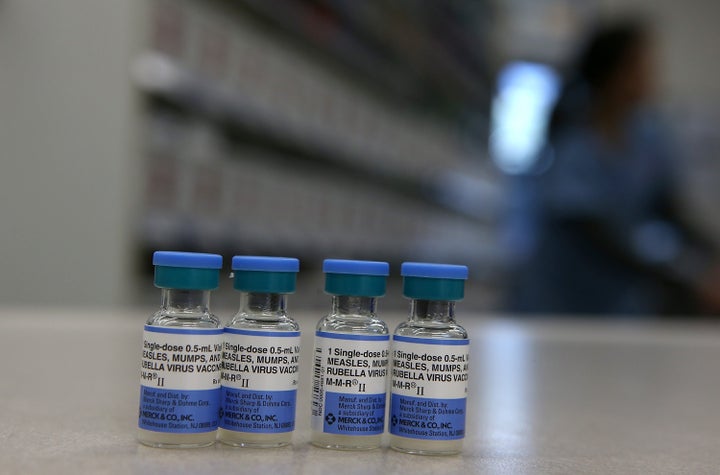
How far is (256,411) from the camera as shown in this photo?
0.62 m

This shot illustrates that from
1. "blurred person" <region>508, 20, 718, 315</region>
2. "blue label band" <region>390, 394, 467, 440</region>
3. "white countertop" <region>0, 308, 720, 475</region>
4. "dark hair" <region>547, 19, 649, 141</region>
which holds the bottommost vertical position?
"white countertop" <region>0, 308, 720, 475</region>

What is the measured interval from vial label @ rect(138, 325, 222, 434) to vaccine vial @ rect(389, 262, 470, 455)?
0.15 m

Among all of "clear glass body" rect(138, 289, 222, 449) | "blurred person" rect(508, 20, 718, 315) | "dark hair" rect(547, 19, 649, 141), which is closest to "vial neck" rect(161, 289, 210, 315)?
"clear glass body" rect(138, 289, 222, 449)

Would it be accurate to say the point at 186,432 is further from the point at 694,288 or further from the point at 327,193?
the point at 327,193

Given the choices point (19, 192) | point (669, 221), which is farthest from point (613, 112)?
point (19, 192)

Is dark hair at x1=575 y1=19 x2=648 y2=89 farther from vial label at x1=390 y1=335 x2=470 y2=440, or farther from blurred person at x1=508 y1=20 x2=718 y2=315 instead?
vial label at x1=390 y1=335 x2=470 y2=440

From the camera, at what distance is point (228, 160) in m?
2.95

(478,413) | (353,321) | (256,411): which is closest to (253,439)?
(256,411)

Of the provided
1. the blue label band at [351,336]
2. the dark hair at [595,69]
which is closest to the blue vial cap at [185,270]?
the blue label band at [351,336]

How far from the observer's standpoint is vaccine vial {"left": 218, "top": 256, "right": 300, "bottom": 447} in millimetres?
619

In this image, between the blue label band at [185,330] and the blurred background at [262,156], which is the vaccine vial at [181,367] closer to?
the blue label band at [185,330]

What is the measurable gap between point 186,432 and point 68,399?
295mm

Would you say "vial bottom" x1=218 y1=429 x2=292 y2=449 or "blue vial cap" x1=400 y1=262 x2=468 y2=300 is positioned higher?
"blue vial cap" x1=400 y1=262 x2=468 y2=300

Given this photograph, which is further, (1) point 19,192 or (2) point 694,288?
(2) point 694,288
